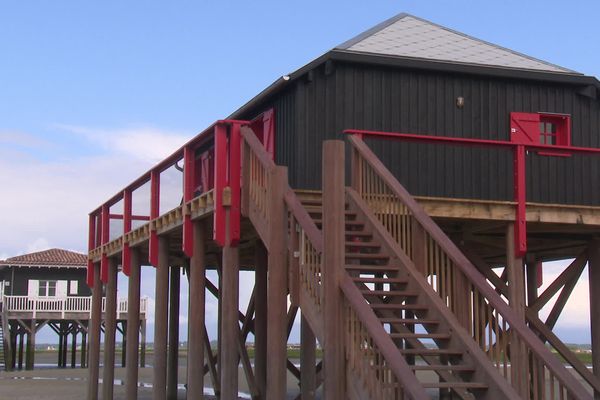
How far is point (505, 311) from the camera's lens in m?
11.0

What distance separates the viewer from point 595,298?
56.0 ft

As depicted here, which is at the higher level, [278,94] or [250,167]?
[278,94]

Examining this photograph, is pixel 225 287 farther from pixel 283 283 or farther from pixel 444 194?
pixel 444 194

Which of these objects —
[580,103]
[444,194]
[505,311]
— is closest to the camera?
[505,311]

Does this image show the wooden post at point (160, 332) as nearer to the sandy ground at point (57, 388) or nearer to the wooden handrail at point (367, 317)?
the wooden handrail at point (367, 317)

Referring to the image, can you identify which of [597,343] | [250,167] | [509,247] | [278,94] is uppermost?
[278,94]

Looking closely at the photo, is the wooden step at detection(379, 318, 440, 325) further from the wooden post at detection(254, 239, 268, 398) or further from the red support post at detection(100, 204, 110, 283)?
the red support post at detection(100, 204, 110, 283)

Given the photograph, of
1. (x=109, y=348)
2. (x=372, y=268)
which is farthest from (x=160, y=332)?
(x=372, y=268)

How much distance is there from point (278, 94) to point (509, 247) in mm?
4947

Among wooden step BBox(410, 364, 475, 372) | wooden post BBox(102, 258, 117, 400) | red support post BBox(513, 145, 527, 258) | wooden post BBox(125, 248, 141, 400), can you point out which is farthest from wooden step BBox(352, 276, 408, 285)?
wooden post BBox(102, 258, 117, 400)

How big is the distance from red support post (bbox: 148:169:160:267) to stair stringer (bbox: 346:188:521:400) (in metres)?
5.65

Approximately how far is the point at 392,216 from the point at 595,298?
5.12 metres

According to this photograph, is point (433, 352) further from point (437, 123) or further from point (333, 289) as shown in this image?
point (437, 123)

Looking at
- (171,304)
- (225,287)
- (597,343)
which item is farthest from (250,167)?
(171,304)
